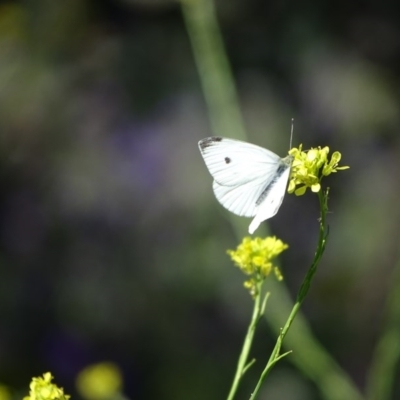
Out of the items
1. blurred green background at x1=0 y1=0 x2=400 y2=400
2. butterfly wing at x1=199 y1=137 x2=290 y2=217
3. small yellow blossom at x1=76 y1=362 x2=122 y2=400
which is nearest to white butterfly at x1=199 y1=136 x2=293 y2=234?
butterfly wing at x1=199 y1=137 x2=290 y2=217

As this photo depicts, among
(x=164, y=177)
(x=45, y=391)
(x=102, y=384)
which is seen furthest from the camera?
(x=164, y=177)

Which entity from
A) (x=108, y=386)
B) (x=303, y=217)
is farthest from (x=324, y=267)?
(x=108, y=386)

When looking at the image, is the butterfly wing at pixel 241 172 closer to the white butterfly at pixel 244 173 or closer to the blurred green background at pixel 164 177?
the white butterfly at pixel 244 173

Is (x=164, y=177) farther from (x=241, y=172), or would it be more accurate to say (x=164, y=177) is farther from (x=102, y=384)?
(x=241, y=172)

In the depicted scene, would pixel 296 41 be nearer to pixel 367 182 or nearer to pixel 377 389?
pixel 367 182

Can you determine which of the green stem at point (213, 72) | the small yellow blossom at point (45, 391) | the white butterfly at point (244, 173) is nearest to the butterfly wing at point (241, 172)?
the white butterfly at point (244, 173)

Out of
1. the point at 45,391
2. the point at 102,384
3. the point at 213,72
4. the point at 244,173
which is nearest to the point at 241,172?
the point at 244,173

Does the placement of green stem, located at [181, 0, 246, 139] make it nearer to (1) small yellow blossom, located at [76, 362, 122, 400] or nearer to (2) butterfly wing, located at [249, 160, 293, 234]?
(1) small yellow blossom, located at [76, 362, 122, 400]

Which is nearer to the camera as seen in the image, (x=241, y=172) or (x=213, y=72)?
(x=241, y=172)
